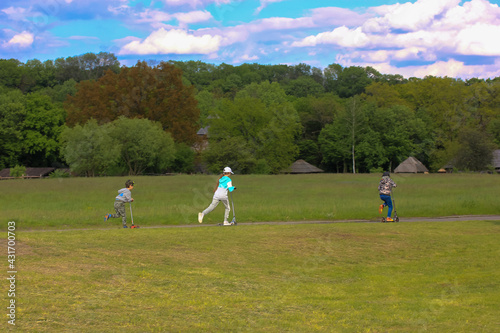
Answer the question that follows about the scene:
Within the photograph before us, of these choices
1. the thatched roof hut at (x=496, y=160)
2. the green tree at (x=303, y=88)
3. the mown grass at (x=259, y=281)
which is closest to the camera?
the mown grass at (x=259, y=281)

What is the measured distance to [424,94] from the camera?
120250 mm

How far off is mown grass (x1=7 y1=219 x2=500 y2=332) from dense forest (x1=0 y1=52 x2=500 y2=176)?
55148 millimetres

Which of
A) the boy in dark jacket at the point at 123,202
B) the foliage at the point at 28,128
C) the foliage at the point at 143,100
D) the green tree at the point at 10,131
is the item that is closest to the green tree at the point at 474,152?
the foliage at the point at 143,100

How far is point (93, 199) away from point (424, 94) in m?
98.5

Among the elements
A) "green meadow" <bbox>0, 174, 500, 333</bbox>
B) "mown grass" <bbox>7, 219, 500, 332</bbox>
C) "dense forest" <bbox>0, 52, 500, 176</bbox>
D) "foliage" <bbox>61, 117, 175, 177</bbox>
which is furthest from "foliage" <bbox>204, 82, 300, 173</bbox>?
"mown grass" <bbox>7, 219, 500, 332</bbox>

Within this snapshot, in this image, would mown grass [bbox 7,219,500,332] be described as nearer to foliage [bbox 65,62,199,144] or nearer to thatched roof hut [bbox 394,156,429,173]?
foliage [bbox 65,62,199,144]

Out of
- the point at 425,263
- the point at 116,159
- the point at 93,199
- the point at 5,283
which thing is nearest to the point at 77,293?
the point at 5,283

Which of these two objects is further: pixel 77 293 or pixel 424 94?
pixel 424 94

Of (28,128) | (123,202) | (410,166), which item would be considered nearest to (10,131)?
(28,128)

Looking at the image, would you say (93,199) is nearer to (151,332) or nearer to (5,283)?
(5,283)

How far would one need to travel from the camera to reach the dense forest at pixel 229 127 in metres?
75.6

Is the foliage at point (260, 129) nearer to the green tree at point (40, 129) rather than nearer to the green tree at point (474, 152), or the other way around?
the green tree at point (40, 129)

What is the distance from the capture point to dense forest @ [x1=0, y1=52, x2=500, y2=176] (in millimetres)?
75625

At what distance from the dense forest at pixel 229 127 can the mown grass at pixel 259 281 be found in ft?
181
